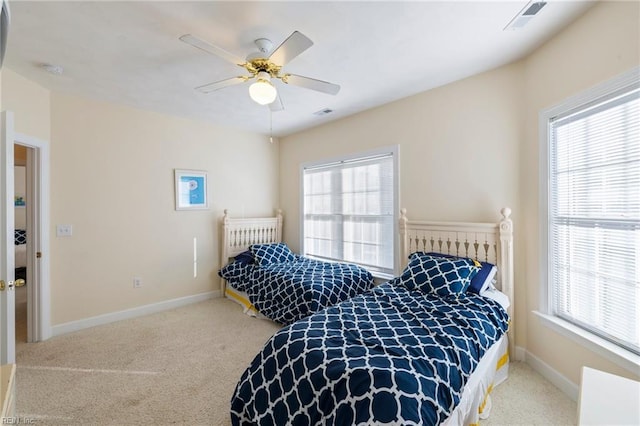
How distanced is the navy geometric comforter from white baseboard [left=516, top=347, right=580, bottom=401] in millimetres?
625

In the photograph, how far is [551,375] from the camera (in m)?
2.15

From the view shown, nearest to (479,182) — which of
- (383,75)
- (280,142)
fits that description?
(383,75)

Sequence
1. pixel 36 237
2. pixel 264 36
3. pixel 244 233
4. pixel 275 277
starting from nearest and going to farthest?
pixel 264 36, pixel 36 237, pixel 275 277, pixel 244 233

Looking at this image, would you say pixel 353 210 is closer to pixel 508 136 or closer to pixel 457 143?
pixel 457 143

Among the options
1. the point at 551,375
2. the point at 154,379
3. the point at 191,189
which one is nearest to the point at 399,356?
the point at 551,375

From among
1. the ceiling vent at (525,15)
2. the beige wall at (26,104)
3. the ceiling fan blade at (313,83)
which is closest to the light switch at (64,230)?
the beige wall at (26,104)

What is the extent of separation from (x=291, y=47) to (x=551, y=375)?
312cm

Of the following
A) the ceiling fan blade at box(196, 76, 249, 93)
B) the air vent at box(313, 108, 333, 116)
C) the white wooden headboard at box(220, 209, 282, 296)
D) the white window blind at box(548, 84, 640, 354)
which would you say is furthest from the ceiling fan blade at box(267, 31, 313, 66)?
the white wooden headboard at box(220, 209, 282, 296)

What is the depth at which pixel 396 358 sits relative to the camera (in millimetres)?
1397

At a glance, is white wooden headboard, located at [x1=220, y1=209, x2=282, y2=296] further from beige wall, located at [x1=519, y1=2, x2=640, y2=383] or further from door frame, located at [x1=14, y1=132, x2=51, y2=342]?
beige wall, located at [x1=519, y1=2, x2=640, y2=383]

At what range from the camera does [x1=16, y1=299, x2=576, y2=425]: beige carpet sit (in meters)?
1.84

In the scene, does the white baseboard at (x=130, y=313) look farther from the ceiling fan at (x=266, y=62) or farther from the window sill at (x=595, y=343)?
the window sill at (x=595, y=343)

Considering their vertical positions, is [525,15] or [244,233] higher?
[525,15]

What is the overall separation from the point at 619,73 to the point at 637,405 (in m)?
1.82
